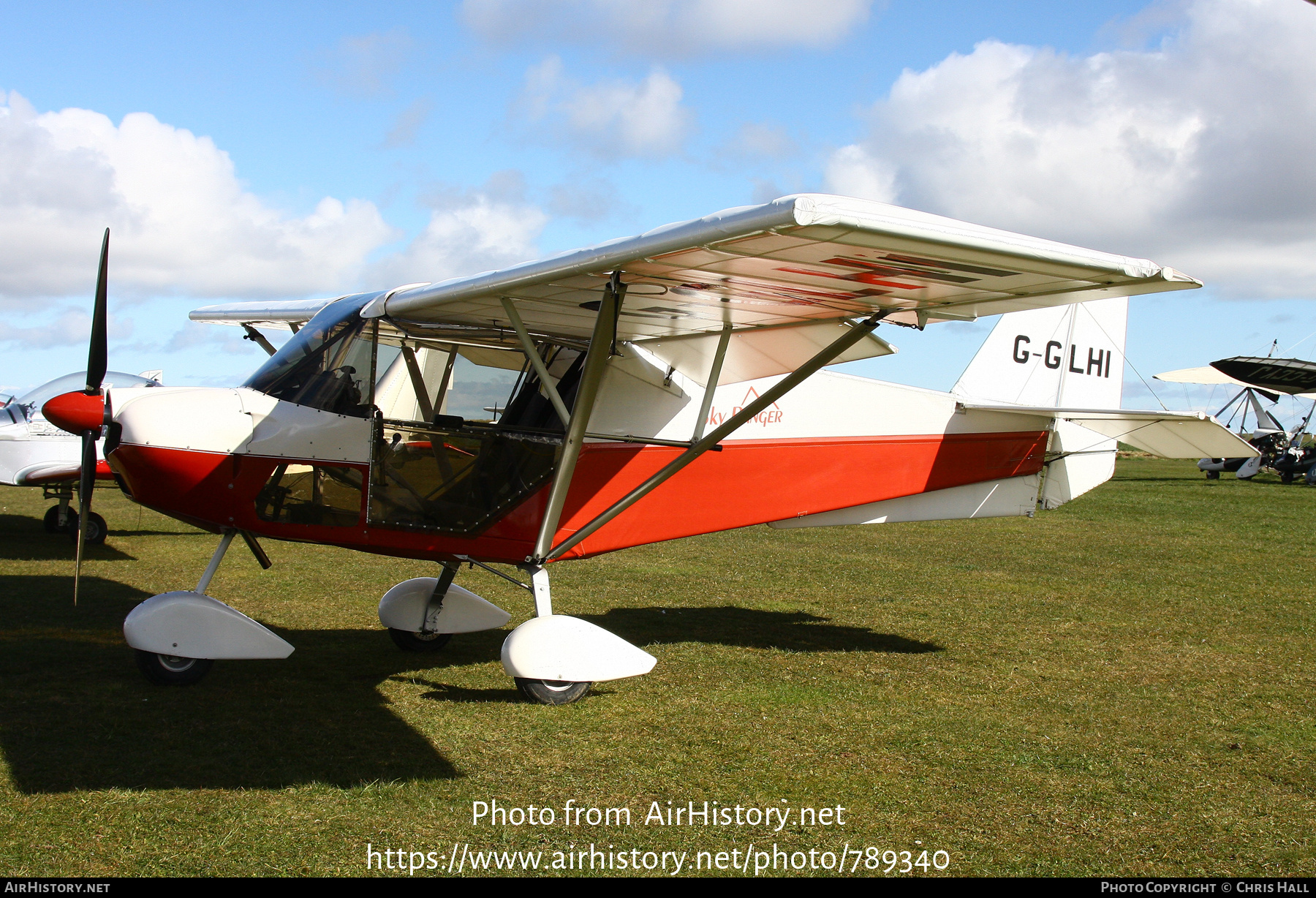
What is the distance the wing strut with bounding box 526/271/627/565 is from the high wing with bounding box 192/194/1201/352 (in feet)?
0.42

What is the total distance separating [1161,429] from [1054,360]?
126 cm

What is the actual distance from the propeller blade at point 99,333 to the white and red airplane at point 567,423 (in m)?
0.02

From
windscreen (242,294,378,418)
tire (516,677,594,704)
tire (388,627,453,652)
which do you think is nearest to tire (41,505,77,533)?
tire (388,627,453,652)

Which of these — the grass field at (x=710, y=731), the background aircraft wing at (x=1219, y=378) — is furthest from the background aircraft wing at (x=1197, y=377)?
the grass field at (x=710, y=731)

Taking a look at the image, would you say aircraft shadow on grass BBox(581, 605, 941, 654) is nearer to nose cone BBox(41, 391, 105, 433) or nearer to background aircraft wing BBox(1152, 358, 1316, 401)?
nose cone BBox(41, 391, 105, 433)

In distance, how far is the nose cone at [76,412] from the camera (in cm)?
504

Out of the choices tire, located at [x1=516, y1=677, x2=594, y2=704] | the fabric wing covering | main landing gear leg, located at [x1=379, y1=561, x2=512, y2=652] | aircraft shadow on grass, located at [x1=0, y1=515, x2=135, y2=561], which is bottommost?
aircraft shadow on grass, located at [x1=0, y1=515, x2=135, y2=561]

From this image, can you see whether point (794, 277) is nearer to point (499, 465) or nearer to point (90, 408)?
point (499, 465)

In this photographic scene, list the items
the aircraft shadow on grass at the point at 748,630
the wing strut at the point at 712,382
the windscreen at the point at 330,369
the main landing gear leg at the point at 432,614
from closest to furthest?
the windscreen at the point at 330,369 → the wing strut at the point at 712,382 → the main landing gear leg at the point at 432,614 → the aircraft shadow on grass at the point at 748,630

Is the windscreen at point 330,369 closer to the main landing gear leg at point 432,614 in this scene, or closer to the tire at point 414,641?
the main landing gear leg at point 432,614

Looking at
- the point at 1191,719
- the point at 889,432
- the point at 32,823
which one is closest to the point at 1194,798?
the point at 1191,719

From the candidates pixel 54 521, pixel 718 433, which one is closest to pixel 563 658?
pixel 718 433

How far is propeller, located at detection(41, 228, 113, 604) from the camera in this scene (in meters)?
5.05

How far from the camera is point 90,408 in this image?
5.09 meters
